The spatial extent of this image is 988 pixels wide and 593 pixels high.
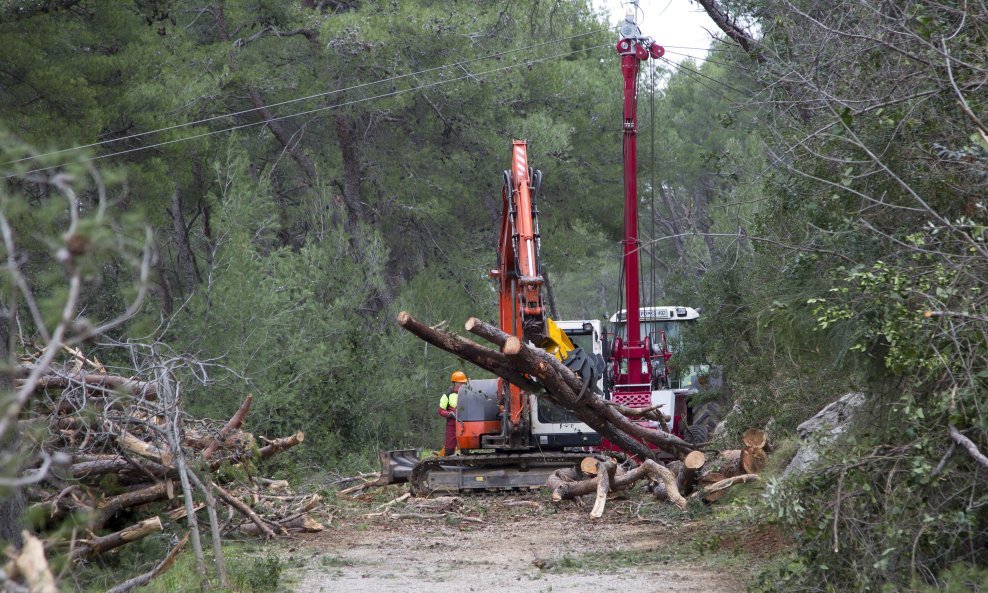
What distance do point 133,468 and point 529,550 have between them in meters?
3.94

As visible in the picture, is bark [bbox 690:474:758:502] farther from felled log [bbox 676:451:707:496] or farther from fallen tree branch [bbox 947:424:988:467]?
fallen tree branch [bbox 947:424:988:467]

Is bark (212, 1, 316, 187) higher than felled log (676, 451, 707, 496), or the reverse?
bark (212, 1, 316, 187)

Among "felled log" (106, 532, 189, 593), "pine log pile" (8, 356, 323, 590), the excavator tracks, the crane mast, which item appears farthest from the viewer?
the crane mast

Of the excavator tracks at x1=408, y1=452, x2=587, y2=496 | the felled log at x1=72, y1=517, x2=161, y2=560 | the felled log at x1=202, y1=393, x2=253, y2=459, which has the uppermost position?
the felled log at x1=202, y1=393, x2=253, y2=459

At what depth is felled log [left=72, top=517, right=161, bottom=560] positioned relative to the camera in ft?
29.3

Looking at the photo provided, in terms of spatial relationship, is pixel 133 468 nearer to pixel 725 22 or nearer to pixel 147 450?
pixel 147 450

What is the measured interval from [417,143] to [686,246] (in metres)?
10.4

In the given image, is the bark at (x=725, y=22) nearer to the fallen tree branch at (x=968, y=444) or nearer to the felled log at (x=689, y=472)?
the felled log at (x=689, y=472)

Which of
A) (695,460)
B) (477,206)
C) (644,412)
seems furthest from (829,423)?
(477,206)

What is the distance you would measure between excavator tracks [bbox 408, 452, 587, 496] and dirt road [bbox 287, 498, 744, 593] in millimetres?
1131

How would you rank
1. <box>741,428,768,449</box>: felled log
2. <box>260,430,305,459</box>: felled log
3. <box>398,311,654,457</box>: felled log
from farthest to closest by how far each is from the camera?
<box>260,430,305,459</box>: felled log → <box>741,428,768,449</box>: felled log → <box>398,311,654,457</box>: felled log

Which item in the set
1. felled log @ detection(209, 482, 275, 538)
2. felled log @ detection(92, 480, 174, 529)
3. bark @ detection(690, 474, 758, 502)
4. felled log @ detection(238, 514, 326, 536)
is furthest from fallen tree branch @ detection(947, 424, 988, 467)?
felled log @ detection(238, 514, 326, 536)

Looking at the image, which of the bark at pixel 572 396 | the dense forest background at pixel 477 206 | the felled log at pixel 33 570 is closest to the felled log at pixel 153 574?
the dense forest background at pixel 477 206

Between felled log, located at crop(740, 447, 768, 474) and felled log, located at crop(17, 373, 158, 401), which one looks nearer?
felled log, located at crop(17, 373, 158, 401)
